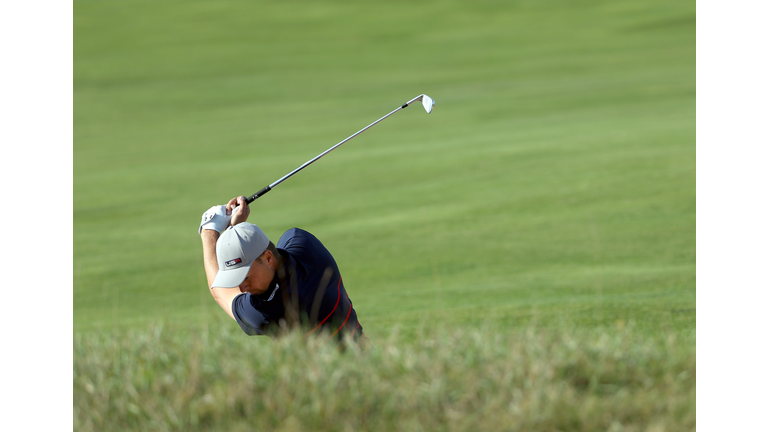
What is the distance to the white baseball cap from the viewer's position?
366 centimetres

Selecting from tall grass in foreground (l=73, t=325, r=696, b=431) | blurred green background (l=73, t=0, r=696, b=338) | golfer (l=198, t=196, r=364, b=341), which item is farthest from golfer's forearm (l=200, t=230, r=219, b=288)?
tall grass in foreground (l=73, t=325, r=696, b=431)

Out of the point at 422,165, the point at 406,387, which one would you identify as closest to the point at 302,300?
the point at 406,387

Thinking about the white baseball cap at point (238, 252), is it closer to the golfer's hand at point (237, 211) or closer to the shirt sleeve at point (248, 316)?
the shirt sleeve at point (248, 316)

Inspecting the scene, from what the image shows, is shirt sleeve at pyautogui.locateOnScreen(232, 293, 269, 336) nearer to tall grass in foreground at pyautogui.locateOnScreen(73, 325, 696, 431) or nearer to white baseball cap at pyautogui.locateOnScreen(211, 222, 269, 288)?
white baseball cap at pyautogui.locateOnScreen(211, 222, 269, 288)

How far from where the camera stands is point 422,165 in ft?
40.0

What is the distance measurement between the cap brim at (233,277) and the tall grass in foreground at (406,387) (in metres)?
0.72

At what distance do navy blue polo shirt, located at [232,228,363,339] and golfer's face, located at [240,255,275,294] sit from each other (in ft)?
0.12

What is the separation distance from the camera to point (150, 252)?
29.2 ft

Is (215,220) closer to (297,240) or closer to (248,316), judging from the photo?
(297,240)

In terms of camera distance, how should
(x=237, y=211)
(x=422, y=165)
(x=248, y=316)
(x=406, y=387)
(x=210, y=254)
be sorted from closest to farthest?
(x=406, y=387), (x=248, y=316), (x=210, y=254), (x=237, y=211), (x=422, y=165)

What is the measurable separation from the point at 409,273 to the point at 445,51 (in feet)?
62.4

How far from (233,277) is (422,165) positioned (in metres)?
8.71

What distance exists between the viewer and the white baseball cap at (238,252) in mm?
3656
